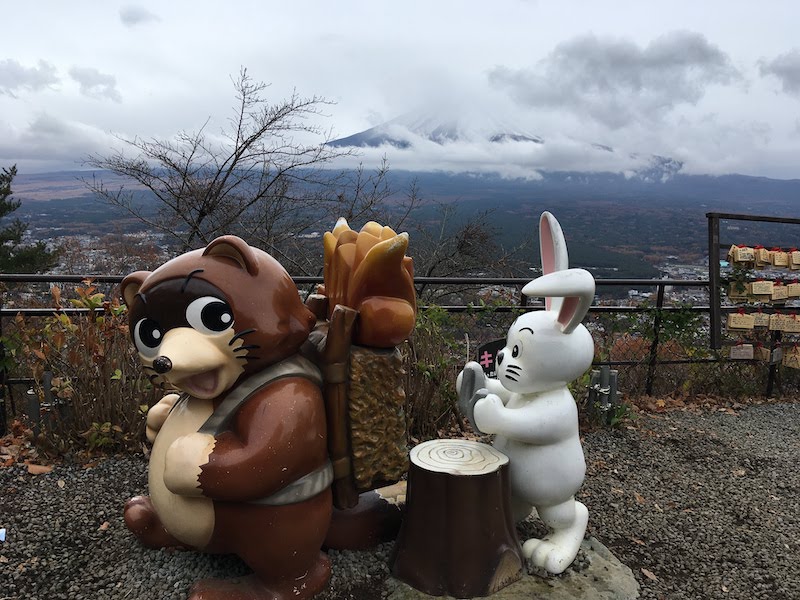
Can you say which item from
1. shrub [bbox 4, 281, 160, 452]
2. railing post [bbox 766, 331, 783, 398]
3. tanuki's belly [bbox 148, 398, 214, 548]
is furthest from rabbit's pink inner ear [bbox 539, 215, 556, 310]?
railing post [bbox 766, 331, 783, 398]

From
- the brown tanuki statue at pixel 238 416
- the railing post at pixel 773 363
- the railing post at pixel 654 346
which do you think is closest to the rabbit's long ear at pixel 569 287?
the brown tanuki statue at pixel 238 416

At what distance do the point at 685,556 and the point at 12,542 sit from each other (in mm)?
3361

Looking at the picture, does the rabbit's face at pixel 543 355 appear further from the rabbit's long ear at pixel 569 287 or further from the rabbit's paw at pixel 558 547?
the rabbit's paw at pixel 558 547

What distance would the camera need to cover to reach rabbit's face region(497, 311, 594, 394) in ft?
8.30

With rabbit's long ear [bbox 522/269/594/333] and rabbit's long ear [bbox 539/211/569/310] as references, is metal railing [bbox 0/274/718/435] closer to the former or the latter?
rabbit's long ear [bbox 539/211/569/310]

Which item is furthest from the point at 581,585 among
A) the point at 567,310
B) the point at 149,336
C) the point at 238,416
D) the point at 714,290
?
the point at 714,290

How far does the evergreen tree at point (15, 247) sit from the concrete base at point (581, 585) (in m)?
13.2

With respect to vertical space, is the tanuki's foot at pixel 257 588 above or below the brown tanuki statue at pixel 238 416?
below

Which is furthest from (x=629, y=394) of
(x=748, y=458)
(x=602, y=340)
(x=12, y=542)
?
(x=12, y=542)

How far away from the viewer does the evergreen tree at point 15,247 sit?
1301 cm

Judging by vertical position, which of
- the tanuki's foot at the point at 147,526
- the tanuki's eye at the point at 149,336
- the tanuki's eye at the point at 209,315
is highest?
the tanuki's eye at the point at 209,315

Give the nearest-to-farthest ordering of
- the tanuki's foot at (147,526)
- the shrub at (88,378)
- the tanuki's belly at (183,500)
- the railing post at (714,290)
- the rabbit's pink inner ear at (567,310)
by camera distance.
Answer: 1. the tanuki's belly at (183,500)
2. the rabbit's pink inner ear at (567,310)
3. the tanuki's foot at (147,526)
4. the shrub at (88,378)
5. the railing post at (714,290)

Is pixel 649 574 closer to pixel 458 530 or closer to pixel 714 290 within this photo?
pixel 458 530

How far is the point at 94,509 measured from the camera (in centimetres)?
321
